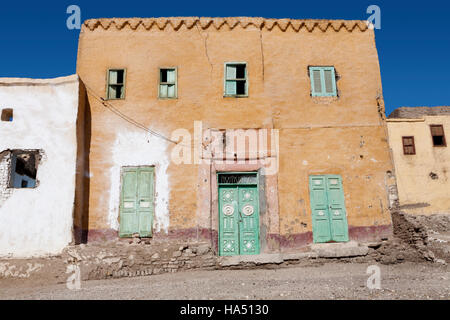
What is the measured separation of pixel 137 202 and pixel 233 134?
3.49 m

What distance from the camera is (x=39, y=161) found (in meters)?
10.3

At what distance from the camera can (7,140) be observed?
→ 33.8 feet

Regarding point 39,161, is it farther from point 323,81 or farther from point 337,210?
point 323,81

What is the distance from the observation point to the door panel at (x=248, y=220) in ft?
34.9

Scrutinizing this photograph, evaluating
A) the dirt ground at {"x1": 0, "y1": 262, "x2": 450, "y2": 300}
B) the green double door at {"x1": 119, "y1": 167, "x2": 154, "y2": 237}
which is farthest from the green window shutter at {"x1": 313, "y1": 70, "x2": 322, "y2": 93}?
the green double door at {"x1": 119, "y1": 167, "x2": 154, "y2": 237}

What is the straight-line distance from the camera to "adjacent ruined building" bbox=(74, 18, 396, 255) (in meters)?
10.8

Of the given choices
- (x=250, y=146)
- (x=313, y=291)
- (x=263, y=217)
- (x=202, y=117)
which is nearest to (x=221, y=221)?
(x=263, y=217)

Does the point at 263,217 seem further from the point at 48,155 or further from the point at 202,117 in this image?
the point at 48,155

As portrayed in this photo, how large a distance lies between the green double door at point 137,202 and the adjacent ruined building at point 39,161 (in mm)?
1434

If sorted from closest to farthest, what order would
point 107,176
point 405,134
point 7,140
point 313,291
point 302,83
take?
point 313,291 < point 7,140 < point 107,176 < point 302,83 < point 405,134

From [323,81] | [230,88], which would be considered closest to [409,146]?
[323,81]

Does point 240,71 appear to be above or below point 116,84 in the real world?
above

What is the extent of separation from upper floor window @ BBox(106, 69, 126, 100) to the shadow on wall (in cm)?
74

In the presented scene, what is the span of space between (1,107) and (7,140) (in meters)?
0.98
